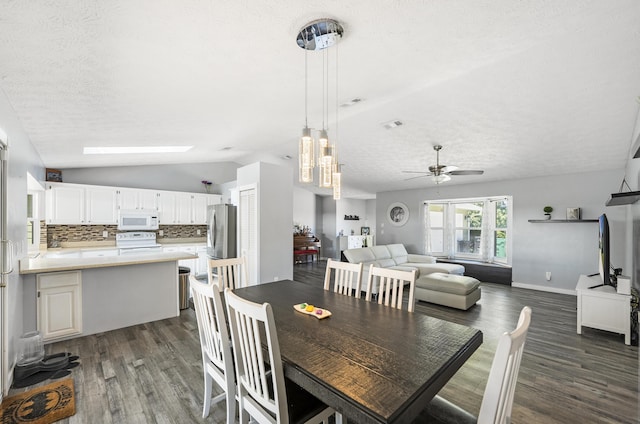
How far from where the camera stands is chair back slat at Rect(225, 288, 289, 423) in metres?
1.22

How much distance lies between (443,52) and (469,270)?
5.53 m

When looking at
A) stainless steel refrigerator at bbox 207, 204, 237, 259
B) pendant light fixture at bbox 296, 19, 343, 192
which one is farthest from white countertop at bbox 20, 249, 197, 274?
pendant light fixture at bbox 296, 19, 343, 192

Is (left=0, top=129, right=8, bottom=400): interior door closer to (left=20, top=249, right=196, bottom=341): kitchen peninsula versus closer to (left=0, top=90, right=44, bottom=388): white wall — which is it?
(left=0, top=90, right=44, bottom=388): white wall

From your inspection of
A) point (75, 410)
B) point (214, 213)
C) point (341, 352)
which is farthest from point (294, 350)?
point (214, 213)

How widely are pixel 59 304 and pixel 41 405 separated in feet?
4.58

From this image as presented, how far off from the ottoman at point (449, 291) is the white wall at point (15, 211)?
4757 mm

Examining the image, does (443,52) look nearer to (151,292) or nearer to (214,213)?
(151,292)

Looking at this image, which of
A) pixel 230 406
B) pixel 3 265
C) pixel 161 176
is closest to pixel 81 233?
pixel 161 176

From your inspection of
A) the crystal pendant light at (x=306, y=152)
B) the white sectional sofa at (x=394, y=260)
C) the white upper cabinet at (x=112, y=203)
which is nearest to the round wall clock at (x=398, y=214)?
the white sectional sofa at (x=394, y=260)

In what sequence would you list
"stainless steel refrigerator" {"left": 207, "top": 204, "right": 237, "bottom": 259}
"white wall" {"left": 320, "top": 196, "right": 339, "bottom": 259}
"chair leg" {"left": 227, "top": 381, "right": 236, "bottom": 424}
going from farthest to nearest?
"white wall" {"left": 320, "top": 196, "right": 339, "bottom": 259}, "stainless steel refrigerator" {"left": 207, "top": 204, "right": 237, "bottom": 259}, "chair leg" {"left": 227, "top": 381, "right": 236, "bottom": 424}

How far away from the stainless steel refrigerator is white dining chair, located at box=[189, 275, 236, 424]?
3.49 metres

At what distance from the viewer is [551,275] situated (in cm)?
538

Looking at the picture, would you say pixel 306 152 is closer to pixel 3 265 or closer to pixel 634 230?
pixel 3 265

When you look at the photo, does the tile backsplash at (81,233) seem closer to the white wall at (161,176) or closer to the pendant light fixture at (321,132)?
the white wall at (161,176)
